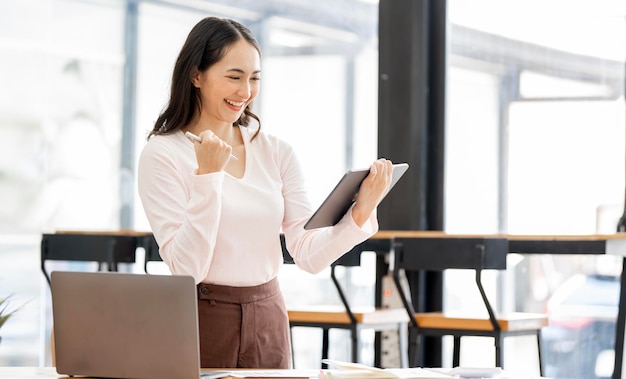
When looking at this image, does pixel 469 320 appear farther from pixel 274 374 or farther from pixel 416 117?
pixel 274 374

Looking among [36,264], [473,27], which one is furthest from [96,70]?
[473,27]

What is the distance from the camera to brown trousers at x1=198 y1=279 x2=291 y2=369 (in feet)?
6.72

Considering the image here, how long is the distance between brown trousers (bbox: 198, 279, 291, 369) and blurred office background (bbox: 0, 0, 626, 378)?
2.79m

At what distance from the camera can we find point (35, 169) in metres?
5.39

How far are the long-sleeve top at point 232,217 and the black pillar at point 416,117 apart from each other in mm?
2552

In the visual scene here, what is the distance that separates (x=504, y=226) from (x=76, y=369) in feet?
11.0

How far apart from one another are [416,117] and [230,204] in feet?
9.20

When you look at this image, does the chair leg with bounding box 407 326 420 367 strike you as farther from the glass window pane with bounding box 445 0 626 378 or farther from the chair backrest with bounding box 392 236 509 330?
the glass window pane with bounding box 445 0 626 378

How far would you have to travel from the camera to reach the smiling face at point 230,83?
219 cm

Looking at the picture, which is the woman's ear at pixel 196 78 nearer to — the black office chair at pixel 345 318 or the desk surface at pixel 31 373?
the desk surface at pixel 31 373

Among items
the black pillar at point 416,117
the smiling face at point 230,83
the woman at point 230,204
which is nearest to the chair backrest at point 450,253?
the black pillar at point 416,117

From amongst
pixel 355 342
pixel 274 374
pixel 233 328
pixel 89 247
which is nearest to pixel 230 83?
pixel 233 328

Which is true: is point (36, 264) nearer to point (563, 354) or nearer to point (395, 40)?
point (395, 40)

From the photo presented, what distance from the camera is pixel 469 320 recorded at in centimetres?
377
